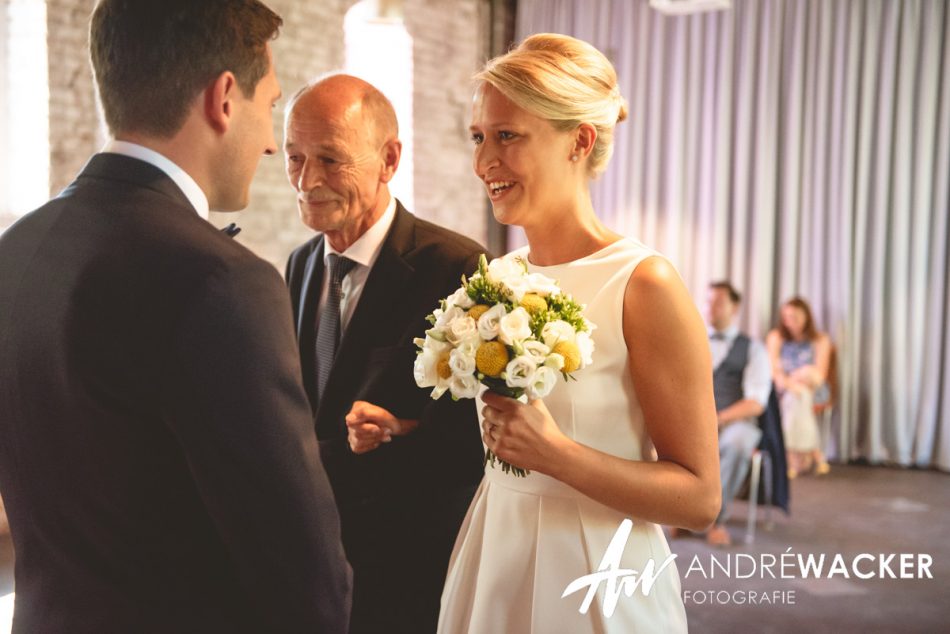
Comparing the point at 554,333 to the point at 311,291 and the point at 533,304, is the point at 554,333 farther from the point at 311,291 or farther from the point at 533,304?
the point at 311,291

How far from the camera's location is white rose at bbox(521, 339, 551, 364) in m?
1.59

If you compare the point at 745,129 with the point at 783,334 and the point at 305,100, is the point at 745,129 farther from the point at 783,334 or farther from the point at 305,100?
the point at 305,100

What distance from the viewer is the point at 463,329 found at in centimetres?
166

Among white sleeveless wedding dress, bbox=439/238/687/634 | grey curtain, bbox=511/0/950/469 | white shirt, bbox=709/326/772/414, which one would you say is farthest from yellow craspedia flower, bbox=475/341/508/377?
grey curtain, bbox=511/0/950/469

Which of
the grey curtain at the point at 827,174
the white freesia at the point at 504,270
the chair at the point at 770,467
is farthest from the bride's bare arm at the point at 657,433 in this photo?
the grey curtain at the point at 827,174

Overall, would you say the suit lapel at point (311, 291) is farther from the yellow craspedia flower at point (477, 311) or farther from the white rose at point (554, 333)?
the white rose at point (554, 333)

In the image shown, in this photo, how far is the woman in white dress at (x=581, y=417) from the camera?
1.71 metres

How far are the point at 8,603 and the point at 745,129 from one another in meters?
7.45

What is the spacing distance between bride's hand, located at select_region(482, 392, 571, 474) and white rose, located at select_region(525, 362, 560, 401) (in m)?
0.07

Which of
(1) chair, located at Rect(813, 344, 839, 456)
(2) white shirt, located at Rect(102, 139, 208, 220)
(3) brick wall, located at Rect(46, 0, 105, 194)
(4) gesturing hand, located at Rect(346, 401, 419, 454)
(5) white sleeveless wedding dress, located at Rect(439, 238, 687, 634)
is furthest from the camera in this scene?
(1) chair, located at Rect(813, 344, 839, 456)

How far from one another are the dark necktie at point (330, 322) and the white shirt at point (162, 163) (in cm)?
108

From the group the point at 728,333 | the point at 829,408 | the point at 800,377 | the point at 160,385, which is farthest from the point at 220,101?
the point at 829,408

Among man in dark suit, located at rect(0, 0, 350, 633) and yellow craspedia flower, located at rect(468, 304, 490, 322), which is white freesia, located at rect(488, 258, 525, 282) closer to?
yellow craspedia flower, located at rect(468, 304, 490, 322)

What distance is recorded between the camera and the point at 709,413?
1717 millimetres
